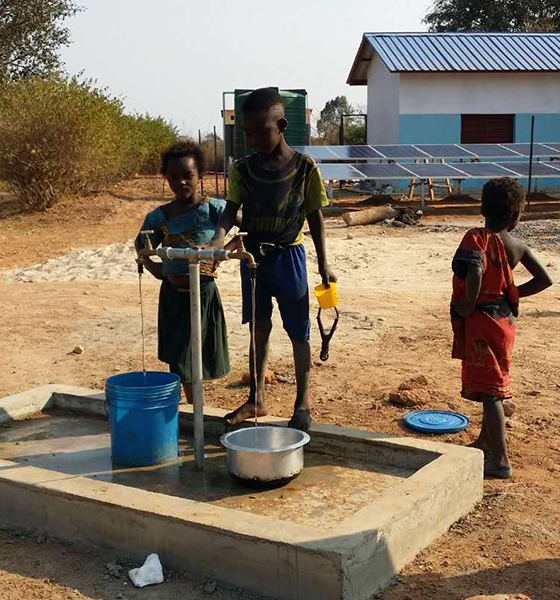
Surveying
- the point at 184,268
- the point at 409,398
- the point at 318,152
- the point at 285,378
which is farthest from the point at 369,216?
the point at 184,268

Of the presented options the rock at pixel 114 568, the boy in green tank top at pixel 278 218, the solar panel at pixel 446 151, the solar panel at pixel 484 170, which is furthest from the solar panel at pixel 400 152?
the rock at pixel 114 568

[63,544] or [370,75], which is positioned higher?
[370,75]

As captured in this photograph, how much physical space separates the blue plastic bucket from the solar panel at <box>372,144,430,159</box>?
15.4 meters

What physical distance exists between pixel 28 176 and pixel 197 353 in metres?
14.3

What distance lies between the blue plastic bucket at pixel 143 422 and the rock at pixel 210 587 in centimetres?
100

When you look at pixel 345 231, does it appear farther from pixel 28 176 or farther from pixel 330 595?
pixel 330 595

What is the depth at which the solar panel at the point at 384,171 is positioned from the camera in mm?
16484

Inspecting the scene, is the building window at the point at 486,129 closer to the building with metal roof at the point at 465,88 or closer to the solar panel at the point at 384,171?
the building with metal roof at the point at 465,88

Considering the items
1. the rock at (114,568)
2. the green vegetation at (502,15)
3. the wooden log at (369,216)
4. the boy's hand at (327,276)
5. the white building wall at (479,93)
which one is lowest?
the rock at (114,568)

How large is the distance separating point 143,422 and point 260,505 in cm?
70

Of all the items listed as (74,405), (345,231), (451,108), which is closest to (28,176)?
(345,231)

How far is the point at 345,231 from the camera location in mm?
14461

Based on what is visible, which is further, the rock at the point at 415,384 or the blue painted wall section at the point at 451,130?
the blue painted wall section at the point at 451,130

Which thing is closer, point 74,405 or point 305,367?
point 305,367
